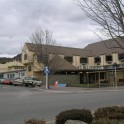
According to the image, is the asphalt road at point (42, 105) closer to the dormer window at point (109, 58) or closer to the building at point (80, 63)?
the building at point (80, 63)

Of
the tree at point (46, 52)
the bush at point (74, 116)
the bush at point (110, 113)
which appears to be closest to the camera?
the bush at point (74, 116)

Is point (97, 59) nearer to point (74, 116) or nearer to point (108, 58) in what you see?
point (108, 58)

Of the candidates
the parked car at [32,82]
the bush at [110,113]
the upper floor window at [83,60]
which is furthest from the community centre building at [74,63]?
the bush at [110,113]

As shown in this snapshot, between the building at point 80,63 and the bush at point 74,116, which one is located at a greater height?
the building at point 80,63

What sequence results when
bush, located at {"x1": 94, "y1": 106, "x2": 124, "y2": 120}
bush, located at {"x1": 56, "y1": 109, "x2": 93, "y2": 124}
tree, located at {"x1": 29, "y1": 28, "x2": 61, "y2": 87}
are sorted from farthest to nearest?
tree, located at {"x1": 29, "y1": 28, "x2": 61, "y2": 87} → bush, located at {"x1": 94, "y1": 106, "x2": 124, "y2": 120} → bush, located at {"x1": 56, "y1": 109, "x2": 93, "y2": 124}

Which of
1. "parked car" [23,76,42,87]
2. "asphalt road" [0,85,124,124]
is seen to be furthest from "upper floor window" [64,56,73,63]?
"asphalt road" [0,85,124,124]

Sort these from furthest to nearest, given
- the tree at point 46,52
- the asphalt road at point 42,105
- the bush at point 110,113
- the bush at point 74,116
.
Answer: the tree at point 46,52
the asphalt road at point 42,105
the bush at point 110,113
the bush at point 74,116

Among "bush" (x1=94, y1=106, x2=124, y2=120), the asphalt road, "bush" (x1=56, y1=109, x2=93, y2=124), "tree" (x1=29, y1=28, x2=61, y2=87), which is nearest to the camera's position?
"bush" (x1=56, y1=109, x2=93, y2=124)

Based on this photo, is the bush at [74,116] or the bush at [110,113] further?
the bush at [110,113]

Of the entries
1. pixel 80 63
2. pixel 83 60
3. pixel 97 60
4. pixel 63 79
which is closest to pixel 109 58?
pixel 97 60

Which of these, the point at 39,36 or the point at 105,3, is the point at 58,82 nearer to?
the point at 39,36

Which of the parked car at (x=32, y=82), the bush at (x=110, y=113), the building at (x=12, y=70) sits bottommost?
the bush at (x=110, y=113)

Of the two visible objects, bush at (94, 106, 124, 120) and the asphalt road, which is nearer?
bush at (94, 106, 124, 120)

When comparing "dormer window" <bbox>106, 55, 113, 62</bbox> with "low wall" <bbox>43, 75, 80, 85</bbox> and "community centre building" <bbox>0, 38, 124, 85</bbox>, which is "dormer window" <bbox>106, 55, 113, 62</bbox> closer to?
"community centre building" <bbox>0, 38, 124, 85</bbox>
